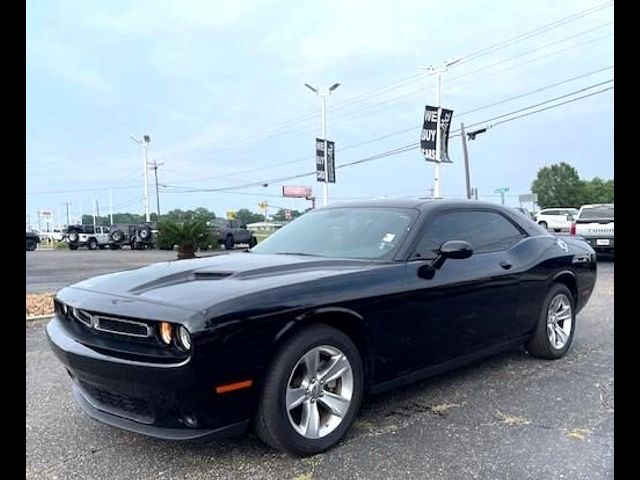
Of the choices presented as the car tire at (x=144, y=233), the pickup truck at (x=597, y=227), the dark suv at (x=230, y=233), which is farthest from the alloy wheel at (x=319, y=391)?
the car tire at (x=144, y=233)

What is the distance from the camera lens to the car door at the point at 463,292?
3.82 meters

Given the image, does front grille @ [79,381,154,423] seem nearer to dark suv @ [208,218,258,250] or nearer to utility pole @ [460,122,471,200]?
dark suv @ [208,218,258,250]

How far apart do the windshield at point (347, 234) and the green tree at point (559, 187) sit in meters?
92.1

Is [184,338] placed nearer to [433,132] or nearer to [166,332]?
[166,332]

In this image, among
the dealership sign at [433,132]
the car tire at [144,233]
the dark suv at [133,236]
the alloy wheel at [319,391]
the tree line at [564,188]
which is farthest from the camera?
the tree line at [564,188]

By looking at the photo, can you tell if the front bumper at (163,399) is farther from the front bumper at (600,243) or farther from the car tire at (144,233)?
the car tire at (144,233)

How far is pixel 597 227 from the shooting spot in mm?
15289

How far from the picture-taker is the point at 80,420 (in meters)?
3.76

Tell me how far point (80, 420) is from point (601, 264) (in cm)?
1459

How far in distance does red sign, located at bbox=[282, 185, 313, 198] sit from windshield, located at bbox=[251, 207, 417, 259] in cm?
7149

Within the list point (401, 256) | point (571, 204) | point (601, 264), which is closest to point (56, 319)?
point (401, 256)

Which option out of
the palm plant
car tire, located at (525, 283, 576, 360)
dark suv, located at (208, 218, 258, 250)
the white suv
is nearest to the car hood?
car tire, located at (525, 283, 576, 360)

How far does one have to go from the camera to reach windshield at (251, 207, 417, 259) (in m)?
4.07
